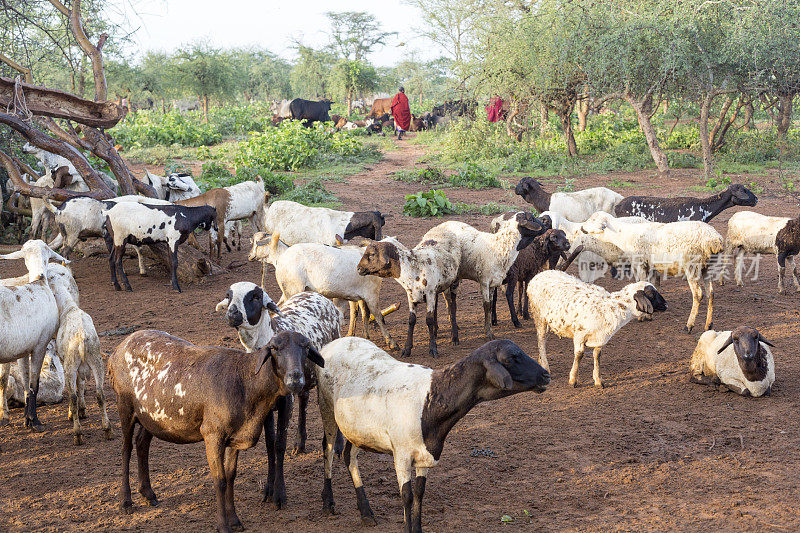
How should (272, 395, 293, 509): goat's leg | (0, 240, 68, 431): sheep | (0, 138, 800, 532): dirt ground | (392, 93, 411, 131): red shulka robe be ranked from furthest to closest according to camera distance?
1. (392, 93, 411, 131): red shulka robe
2. (0, 240, 68, 431): sheep
3. (272, 395, 293, 509): goat's leg
4. (0, 138, 800, 532): dirt ground

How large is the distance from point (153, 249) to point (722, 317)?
29.6 feet

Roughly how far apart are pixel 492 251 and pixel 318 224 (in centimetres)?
339

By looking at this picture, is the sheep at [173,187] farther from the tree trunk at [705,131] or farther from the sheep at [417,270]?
the tree trunk at [705,131]

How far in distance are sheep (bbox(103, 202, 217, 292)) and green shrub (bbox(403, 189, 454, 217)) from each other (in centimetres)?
590

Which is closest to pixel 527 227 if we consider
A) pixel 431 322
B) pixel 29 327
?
pixel 431 322

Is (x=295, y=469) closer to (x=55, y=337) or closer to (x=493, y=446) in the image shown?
(x=493, y=446)

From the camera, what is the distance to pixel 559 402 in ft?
23.0

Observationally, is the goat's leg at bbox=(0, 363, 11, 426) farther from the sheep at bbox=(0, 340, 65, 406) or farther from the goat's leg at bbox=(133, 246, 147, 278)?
the goat's leg at bbox=(133, 246, 147, 278)

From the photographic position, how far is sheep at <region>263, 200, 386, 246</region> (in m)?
11.1

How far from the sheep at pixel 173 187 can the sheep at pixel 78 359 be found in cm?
832

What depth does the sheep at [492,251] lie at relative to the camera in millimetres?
8781

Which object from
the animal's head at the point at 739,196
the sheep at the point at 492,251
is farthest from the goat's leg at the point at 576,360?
the animal's head at the point at 739,196

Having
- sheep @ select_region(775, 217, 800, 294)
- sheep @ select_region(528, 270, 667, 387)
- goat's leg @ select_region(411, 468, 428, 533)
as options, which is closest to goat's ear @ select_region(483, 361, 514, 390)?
goat's leg @ select_region(411, 468, 428, 533)

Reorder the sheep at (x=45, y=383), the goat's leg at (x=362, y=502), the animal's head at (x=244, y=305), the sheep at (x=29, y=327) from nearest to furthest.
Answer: the goat's leg at (x=362, y=502) < the animal's head at (x=244, y=305) < the sheep at (x=29, y=327) < the sheep at (x=45, y=383)
